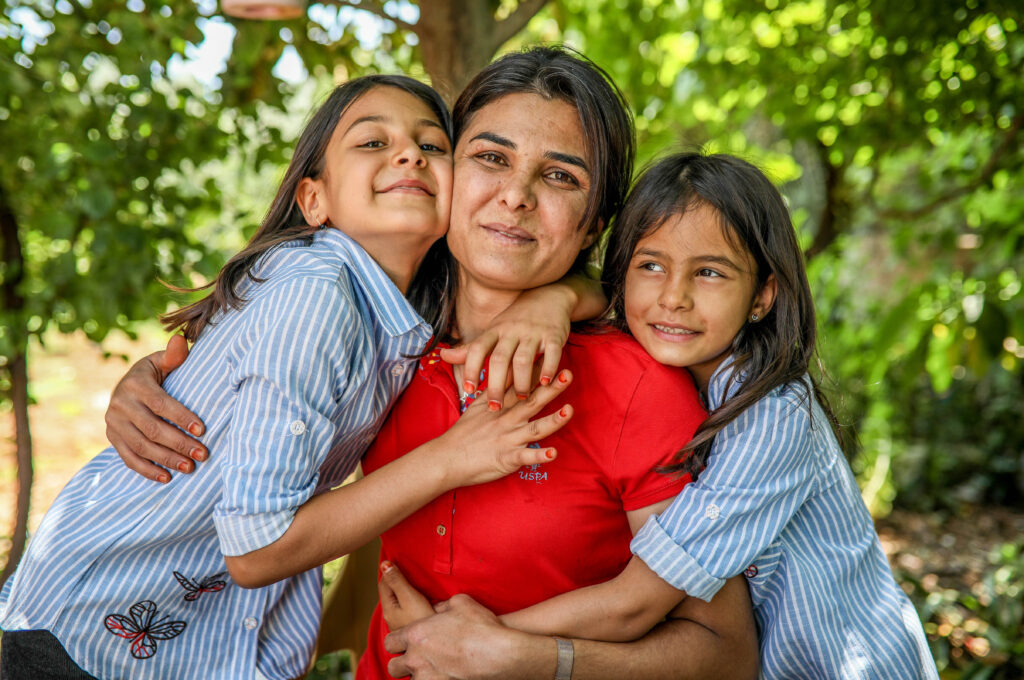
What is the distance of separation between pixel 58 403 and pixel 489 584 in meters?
7.21

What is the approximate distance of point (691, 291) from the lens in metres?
1.87

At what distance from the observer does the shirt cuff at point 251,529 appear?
4.98 ft

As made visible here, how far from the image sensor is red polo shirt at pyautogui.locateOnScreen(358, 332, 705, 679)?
1723 mm

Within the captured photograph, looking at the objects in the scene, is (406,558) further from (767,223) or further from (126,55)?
(126,55)

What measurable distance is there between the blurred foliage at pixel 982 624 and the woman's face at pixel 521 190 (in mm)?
2798

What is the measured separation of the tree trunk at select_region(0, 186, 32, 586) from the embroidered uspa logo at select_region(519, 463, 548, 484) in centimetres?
246

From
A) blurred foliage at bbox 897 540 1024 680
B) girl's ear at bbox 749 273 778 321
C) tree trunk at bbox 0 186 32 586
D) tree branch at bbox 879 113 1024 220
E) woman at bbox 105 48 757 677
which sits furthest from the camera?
blurred foliage at bbox 897 540 1024 680

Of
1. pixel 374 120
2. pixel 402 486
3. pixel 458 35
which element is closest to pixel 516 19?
pixel 458 35

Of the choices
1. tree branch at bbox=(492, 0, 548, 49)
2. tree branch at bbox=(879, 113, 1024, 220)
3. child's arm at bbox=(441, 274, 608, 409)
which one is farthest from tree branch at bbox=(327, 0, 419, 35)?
tree branch at bbox=(879, 113, 1024, 220)

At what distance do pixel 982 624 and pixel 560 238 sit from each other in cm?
355

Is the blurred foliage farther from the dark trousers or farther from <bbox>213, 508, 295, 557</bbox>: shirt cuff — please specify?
the dark trousers

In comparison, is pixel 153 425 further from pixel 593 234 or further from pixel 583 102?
pixel 583 102

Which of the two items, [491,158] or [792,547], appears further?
[491,158]

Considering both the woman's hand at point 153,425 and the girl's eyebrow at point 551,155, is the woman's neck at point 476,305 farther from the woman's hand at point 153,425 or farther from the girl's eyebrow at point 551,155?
the woman's hand at point 153,425
